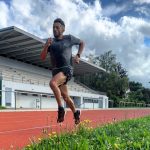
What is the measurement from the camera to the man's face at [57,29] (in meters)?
6.15

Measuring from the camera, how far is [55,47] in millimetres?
6109

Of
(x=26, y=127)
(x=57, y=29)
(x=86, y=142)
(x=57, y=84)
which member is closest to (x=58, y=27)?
(x=57, y=29)

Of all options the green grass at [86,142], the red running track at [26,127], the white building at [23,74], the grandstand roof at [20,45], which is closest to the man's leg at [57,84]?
the red running track at [26,127]

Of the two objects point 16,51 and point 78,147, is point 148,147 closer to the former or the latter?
point 78,147

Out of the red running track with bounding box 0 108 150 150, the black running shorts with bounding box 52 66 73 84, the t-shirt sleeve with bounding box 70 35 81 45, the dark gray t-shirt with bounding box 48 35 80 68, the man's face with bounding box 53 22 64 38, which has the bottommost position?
the red running track with bounding box 0 108 150 150

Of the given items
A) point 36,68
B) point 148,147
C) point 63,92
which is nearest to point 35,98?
point 36,68

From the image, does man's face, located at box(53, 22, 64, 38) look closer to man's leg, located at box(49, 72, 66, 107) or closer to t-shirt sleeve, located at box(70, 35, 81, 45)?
t-shirt sleeve, located at box(70, 35, 81, 45)

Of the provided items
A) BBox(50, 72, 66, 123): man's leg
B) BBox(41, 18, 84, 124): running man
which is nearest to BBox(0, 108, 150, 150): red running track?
BBox(50, 72, 66, 123): man's leg

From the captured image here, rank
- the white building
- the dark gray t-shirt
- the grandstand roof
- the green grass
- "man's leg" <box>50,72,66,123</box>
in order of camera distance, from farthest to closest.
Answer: the grandstand roof < the white building < the dark gray t-shirt < "man's leg" <box>50,72,66,123</box> < the green grass

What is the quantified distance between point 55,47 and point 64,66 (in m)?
0.33

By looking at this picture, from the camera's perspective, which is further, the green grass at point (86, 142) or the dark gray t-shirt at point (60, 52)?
the dark gray t-shirt at point (60, 52)

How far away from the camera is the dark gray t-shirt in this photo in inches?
241

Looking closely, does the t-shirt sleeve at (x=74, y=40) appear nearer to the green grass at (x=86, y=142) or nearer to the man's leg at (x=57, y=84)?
the man's leg at (x=57, y=84)

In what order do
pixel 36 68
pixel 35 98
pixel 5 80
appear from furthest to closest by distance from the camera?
pixel 36 68
pixel 35 98
pixel 5 80
